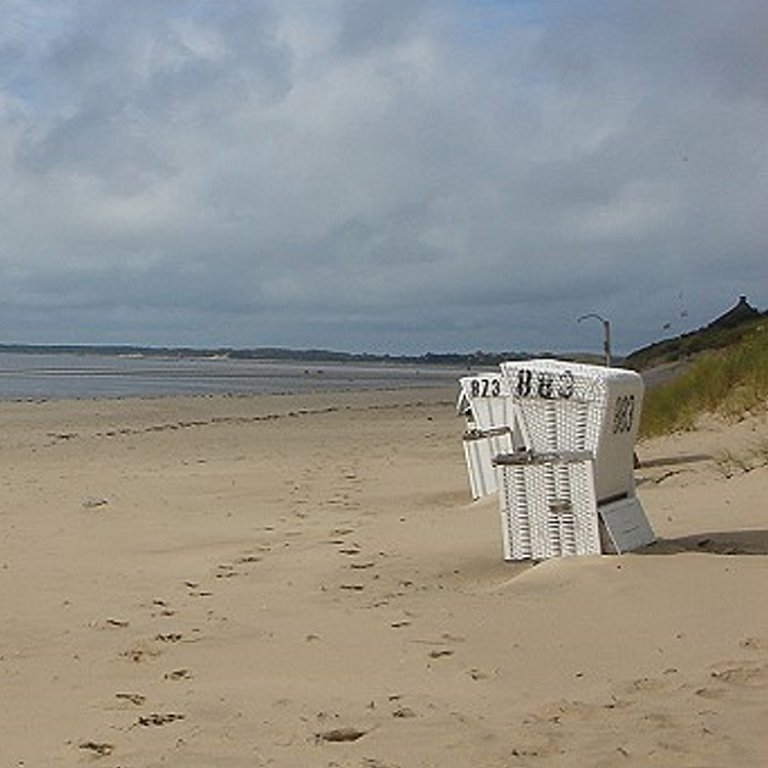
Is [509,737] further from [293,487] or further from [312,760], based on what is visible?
[293,487]

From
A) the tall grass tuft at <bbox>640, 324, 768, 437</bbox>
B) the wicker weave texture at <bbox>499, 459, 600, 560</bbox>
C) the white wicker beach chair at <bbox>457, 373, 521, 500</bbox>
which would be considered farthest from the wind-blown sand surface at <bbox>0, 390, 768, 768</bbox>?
the tall grass tuft at <bbox>640, 324, 768, 437</bbox>

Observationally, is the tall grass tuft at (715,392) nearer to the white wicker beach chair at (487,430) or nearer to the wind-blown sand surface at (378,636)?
the wind-blown sand surface at (378,636)

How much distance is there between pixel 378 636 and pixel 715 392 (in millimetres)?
12644

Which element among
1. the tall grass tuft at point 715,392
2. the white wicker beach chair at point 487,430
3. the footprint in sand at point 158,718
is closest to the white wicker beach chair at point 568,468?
the footprint in sand at point 158,718

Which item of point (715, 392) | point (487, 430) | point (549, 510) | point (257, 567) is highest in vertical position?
point (715, 392)

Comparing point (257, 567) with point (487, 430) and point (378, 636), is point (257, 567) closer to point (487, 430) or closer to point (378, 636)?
point (378, 636)

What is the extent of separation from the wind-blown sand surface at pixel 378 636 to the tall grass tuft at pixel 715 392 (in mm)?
3979

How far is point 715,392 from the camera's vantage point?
59.0 ft

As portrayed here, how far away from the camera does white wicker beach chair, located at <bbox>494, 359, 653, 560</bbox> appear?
7594mm

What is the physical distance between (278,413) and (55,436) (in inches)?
406

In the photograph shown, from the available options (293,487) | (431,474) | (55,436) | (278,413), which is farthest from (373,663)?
(278,413)

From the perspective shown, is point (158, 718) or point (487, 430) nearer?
point (158, 718)

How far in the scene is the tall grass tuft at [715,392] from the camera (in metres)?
16.9

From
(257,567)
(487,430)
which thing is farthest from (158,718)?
(487,430)
